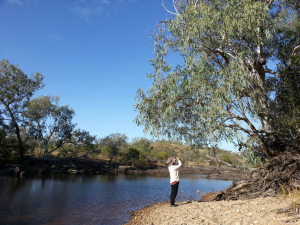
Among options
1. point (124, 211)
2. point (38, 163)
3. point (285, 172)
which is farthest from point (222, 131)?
point (38, 163)

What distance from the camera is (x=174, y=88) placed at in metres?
6.88

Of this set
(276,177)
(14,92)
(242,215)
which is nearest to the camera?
(242,215)

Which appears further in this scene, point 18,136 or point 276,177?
point 18,136

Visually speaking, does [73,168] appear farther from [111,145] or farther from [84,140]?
[111,145]

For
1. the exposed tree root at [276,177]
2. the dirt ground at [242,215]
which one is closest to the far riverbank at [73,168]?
the exposed tree root at [276,177]

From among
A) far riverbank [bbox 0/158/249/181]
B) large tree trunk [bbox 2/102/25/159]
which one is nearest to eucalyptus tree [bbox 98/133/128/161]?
far riverbank [bbox 0/158/249/181]

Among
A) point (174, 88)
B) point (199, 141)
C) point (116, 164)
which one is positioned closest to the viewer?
point (174, 88)

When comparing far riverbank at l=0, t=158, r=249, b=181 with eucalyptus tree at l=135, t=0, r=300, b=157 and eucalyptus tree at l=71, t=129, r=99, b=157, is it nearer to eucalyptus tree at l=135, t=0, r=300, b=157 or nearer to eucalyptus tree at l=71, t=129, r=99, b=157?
eucalyptus tree at l=71, t=129, r=99, b=157

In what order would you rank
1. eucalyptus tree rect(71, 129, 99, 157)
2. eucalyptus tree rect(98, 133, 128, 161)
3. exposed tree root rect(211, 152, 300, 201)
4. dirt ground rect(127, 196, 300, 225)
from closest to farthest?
dirt ground rect(127, 196, 300, 225) < exposed tree root rect(211, 152, 300, 201) < eucalyptus tree rect(71, 129, 99, 157) < eucalyptus tree rect(98, 133, 128, 161)

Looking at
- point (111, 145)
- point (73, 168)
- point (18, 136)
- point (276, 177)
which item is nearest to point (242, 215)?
point (276, 177)

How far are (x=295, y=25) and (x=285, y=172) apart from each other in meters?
5.50

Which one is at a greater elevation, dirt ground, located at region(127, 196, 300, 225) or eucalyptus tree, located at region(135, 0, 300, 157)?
eucalyptus tree, located at region(135, 0, 300, 157)

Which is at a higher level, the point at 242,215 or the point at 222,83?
the point at 222,83

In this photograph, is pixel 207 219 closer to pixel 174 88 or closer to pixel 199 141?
pixel 199 141
